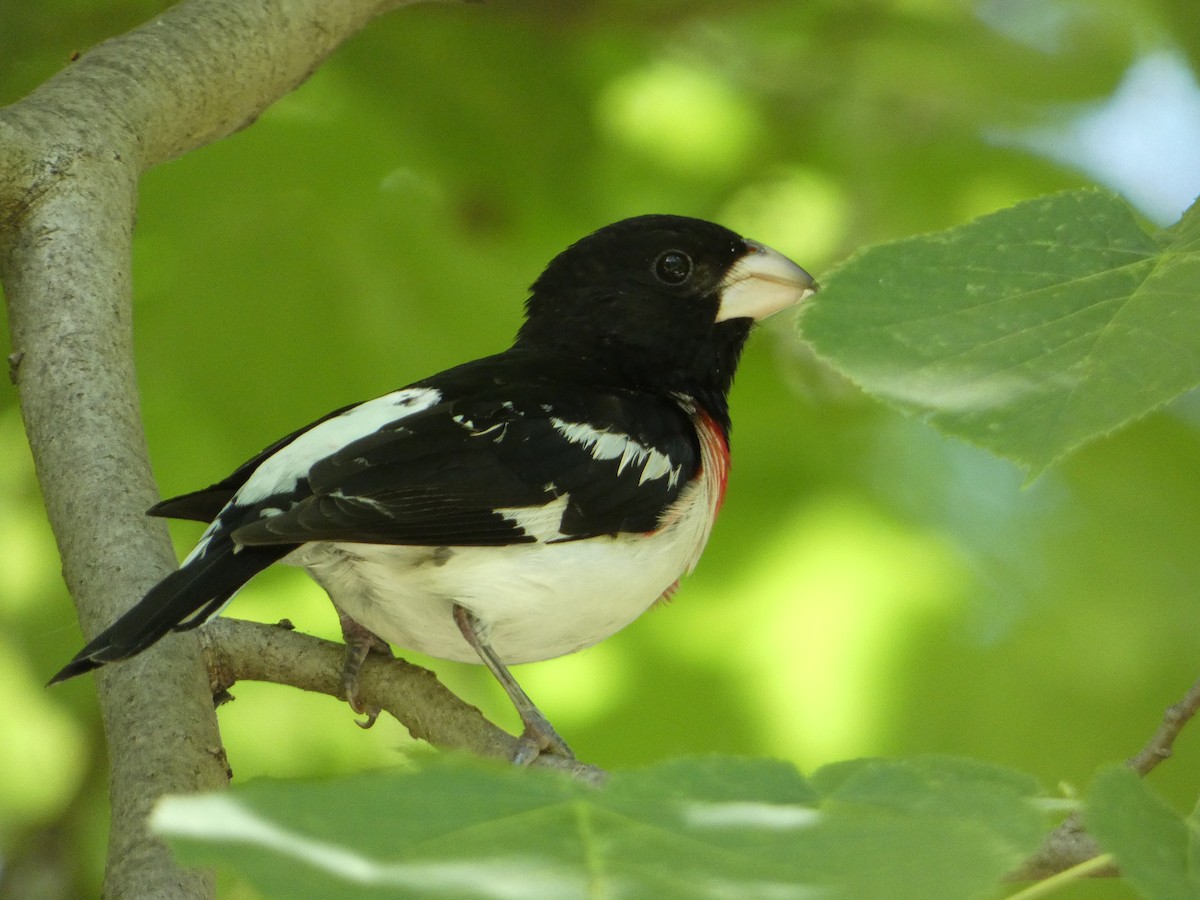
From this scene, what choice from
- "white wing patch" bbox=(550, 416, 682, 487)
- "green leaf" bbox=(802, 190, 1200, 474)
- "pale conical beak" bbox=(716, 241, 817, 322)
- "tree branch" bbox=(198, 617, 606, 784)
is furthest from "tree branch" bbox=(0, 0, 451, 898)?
"green leaf" bbox=(802, 190, 1200, 474)

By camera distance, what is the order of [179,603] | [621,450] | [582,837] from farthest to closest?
[621,450], [179,603], [582,837]

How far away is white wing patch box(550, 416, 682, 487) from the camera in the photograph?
2.58m

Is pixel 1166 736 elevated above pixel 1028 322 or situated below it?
below

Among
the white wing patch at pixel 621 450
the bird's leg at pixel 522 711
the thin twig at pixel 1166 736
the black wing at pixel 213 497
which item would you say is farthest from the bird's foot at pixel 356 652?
the thin twig at pixel 1166 736

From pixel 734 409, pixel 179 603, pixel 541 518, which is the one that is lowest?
pixel 179 603

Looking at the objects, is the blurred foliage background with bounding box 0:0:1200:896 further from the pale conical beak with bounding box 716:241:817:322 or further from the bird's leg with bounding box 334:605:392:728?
the bird's leg with bounding box 334:605:392:728

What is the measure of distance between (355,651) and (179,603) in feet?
1.94

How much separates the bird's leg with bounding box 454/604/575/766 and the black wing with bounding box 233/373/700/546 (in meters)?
0.18

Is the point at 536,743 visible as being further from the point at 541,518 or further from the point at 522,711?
the point at 541,518

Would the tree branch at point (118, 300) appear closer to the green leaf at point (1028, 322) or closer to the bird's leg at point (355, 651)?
the bird's leg at point (355, 651)

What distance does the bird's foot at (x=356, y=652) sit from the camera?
2.44 metres

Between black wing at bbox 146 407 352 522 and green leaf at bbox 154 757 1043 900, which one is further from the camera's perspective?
black wing at bbox 146 407 352 522

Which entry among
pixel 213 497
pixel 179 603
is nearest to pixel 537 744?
pixel 179 603

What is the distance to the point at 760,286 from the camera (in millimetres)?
3184
